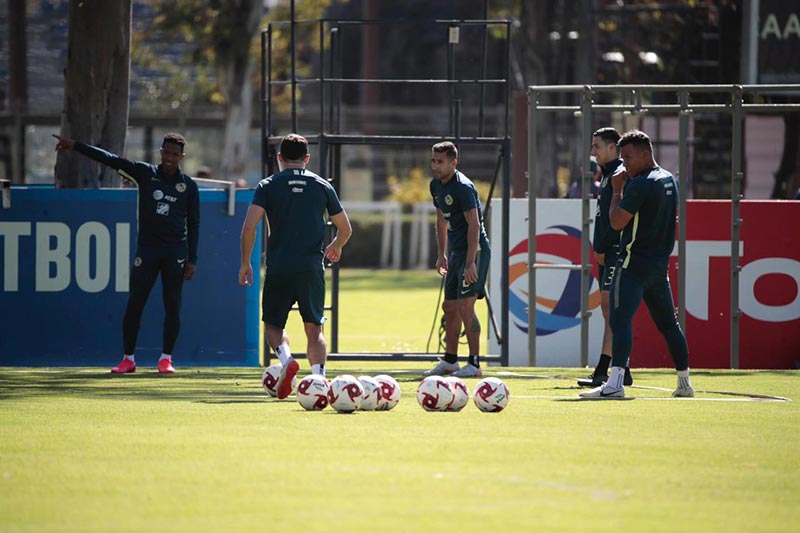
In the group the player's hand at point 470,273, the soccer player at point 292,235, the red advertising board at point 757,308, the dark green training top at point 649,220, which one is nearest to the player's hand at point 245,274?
the soccer player at point 292,235

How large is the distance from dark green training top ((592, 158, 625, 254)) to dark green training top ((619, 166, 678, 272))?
122 centimetres

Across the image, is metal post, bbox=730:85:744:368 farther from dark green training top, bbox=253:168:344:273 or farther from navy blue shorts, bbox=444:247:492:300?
dark green training top, bbox=253:168:344:273

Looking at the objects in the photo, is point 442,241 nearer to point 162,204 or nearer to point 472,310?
point 472,310

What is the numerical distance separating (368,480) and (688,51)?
77.2 ft

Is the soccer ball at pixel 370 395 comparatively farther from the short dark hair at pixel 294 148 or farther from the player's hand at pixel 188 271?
the player's hand at pixel 188 271

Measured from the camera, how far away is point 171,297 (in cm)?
1419

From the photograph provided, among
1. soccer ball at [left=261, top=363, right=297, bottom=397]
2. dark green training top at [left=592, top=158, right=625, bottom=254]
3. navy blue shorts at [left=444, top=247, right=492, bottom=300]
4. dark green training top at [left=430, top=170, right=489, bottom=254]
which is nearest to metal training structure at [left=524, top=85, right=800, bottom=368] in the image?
navy blue shorts at [left=444, top=247, right=492, bottom=300]

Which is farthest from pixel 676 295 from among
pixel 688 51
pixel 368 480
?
pixel 688 51

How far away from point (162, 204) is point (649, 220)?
479 centimetres

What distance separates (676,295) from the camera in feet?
53.2

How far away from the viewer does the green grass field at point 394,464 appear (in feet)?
22.1

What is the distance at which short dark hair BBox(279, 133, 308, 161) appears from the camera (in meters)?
11.4

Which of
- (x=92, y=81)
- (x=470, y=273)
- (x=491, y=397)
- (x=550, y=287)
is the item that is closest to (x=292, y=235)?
(x=491, y=397)

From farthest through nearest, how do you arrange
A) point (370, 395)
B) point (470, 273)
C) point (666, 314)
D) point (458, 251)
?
point (458, 251) < point (470, 273) < point (666, 314) < point (370, 395)
